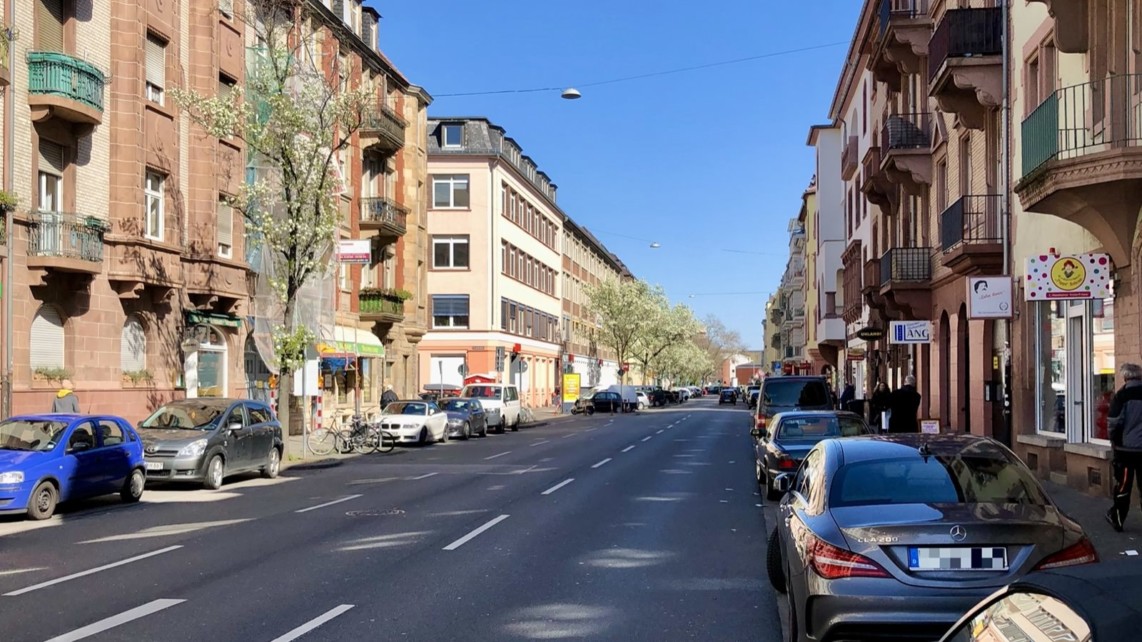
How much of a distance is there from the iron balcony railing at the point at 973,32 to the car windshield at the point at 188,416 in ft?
49.4

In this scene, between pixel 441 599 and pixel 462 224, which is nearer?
pixel 441 599

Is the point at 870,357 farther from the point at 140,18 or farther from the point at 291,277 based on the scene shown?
the point at 140,18

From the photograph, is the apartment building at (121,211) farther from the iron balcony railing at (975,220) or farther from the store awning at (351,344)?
the iron balcony railing at (975,220)

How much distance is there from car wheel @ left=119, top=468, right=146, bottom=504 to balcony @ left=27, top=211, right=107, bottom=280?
656cm

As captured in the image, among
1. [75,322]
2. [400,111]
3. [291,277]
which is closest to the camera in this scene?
[75,322]

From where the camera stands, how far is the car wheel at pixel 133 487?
55.2 ft

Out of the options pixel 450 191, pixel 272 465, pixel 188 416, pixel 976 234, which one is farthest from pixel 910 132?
pixel 450 191

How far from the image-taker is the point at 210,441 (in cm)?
1891

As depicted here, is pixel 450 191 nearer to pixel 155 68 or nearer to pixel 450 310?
pixel 450 310

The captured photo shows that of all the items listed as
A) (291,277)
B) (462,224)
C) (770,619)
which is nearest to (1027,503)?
(770,619)

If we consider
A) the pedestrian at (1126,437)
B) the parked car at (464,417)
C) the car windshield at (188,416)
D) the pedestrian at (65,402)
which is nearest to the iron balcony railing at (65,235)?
the pedestrian at (65,402)

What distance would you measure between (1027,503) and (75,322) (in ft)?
69.4

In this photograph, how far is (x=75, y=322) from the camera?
910 inches

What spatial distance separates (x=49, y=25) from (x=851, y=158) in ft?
105
